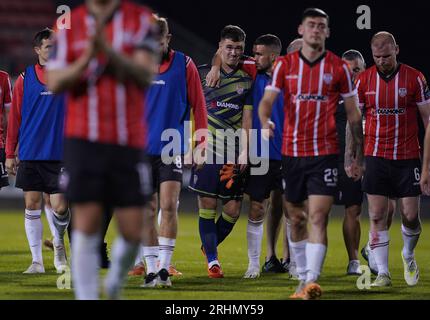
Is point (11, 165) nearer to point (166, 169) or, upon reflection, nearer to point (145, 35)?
point (166, 169)

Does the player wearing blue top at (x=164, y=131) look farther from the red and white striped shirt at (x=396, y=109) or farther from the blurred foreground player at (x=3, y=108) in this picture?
the blurred foreground player at (x=3, y=108)

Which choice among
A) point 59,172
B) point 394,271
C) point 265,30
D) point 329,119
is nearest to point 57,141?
point 59,172

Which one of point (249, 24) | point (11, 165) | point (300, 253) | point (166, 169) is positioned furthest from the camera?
point (249, 24)

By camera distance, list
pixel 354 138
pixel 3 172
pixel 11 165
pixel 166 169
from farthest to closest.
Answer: pixel 3 172, pixel 11 165, pixel 166 169, pixel 354 138

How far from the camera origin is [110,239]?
531 inches

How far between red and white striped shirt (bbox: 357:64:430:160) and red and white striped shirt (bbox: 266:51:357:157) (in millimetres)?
1267

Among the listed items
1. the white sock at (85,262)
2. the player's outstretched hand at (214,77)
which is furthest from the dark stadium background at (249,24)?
the white sock at (85,262)

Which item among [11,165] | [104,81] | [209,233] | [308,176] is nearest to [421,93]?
[308,176]

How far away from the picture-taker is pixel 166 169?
7.98 m

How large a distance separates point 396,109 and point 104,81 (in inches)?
150

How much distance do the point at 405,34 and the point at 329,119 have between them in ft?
46.7

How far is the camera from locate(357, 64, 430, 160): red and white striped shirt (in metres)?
8.52

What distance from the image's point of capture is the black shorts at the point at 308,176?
23.8 ft

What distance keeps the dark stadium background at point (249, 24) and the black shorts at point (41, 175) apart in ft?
32.9
